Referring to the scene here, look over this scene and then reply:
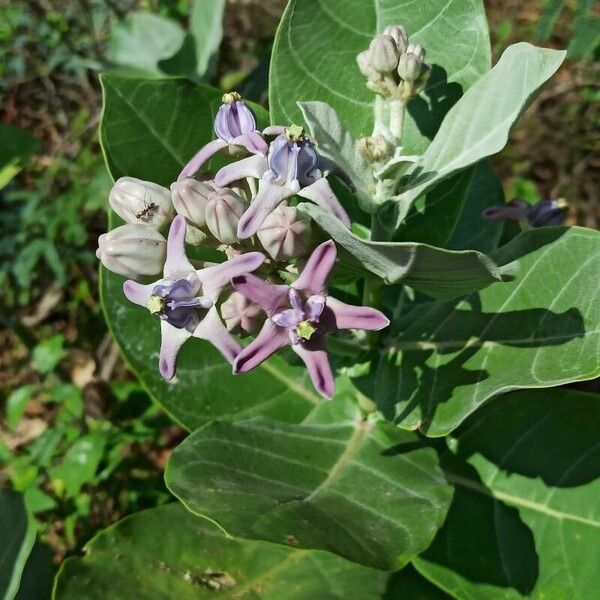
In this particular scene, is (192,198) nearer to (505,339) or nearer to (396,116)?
(396,116)

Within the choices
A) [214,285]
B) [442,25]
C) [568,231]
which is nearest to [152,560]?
[214,285]

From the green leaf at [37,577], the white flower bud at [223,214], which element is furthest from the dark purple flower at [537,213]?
the green leaf at [37,577]

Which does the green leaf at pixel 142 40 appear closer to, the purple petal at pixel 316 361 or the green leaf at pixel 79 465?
the green leaf at pixel 79 465

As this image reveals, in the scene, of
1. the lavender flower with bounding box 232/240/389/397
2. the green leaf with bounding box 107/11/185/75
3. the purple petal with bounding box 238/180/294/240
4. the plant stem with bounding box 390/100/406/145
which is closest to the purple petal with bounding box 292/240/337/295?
the lavender flower with bounding box 232/240/389/397

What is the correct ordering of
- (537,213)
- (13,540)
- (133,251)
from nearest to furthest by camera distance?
(133,251), (13,540), (537,213)

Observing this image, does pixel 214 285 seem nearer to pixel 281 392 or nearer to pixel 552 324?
pixel 552 324

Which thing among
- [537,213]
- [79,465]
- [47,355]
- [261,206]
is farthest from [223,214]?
[47,355]
